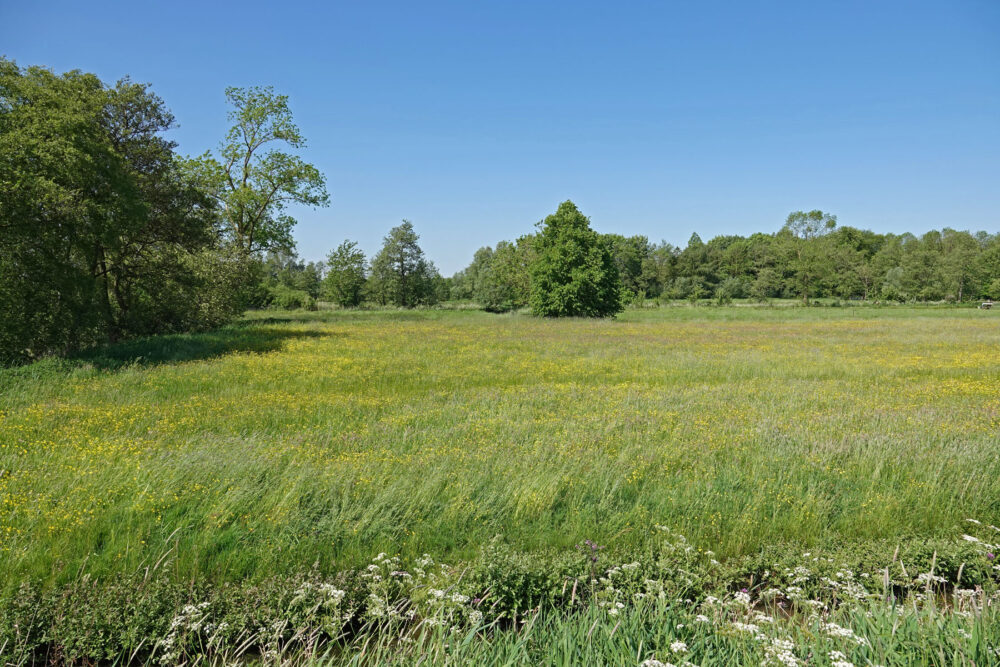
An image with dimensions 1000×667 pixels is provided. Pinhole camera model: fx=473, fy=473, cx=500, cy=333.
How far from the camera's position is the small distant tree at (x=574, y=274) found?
51062 millimetres

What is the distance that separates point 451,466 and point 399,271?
65.1 m

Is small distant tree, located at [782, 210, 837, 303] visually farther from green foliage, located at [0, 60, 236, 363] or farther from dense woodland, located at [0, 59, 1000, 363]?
green foliage, located at [0, 60, 236, 363]

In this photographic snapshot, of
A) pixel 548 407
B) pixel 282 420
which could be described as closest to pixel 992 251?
pixel 548 407

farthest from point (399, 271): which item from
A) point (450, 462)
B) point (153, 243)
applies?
point (450, 462)

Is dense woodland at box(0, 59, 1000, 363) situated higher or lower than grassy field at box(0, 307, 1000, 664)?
higher

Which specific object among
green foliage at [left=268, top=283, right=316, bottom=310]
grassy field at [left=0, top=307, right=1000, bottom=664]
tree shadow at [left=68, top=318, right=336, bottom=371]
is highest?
green foliage at [left=268, top=283, right=316, bottom=310]

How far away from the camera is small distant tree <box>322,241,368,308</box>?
74.3 metres

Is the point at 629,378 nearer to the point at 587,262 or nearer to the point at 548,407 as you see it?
the point at 548,407

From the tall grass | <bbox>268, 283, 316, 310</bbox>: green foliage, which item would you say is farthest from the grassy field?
<bbox>268, 283, 316, 310</bbox>: green foliage

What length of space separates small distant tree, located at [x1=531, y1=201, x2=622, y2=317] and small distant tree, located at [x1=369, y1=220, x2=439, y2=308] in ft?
74.9

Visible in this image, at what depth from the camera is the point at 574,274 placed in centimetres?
5094

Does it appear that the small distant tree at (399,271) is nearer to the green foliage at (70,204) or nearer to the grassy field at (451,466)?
the green foliage at (70,204)

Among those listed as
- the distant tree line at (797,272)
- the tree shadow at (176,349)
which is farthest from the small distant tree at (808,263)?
the tree shadow at (176,349)

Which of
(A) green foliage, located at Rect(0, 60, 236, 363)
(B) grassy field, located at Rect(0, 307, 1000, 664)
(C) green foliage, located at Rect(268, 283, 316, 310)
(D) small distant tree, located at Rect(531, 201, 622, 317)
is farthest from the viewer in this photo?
(C) green foliage, located at Rect(268, 283, 316, 310)
